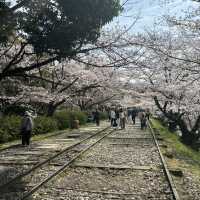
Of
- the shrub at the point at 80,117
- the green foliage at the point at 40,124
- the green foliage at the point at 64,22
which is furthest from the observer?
the shrub at the point at 80,117

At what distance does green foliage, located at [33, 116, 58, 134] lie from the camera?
96.8ft

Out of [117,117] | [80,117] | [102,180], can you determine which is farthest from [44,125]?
[102,180]

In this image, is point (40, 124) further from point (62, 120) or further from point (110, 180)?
point (110, 180)

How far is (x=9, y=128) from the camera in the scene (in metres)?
24.2

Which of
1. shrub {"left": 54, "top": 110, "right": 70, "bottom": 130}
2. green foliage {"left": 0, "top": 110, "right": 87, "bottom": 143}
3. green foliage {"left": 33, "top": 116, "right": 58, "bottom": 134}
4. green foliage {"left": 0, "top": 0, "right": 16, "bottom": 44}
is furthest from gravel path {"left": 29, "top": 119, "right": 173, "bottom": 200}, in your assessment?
shrub {"left": 54, "top": 110, "right": 70, "bottom": 130}

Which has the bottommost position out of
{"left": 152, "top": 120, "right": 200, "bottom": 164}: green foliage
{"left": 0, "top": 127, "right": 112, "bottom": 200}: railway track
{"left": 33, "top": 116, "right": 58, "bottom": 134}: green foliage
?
{"left": 152, "top": 120, "right": 200, "bottom": 164}: green foliage

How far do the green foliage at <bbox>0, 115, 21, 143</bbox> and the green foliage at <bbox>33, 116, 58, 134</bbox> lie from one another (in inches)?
140

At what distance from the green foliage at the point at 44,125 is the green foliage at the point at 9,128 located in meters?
3.54

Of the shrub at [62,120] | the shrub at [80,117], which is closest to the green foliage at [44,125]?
the shrub at [62,120]

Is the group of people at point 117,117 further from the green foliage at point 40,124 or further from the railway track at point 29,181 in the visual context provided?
the railway track at point 29,181

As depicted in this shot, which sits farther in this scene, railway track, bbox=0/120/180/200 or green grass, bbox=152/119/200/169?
green grass, bbox=152/119/200/169

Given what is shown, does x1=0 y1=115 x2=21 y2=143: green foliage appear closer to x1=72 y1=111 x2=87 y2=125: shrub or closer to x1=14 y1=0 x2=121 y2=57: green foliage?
x1=14 y1=0 x2=121 y2=57: green foliage

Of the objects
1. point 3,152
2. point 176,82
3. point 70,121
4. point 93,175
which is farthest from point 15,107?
point 93,175

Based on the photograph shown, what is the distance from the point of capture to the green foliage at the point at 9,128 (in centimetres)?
2292
